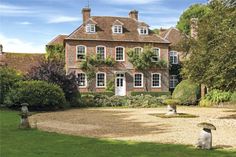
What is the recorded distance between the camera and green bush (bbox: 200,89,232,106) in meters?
33.4

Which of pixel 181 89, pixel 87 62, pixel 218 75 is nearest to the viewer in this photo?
pixel 218 75

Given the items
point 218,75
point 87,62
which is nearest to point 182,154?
point 218,75

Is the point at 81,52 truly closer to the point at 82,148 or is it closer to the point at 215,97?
the point at 215,97

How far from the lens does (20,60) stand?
1991 inches

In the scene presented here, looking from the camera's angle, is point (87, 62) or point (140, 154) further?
point (87, 62)

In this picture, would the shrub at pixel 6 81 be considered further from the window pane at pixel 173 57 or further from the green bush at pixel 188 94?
the window pane at pixel 173 57

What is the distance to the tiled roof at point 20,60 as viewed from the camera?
49625 millimetres

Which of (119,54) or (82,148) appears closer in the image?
(82,148)

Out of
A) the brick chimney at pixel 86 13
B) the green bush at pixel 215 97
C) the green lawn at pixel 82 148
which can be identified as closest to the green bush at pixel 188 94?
the green bush at pixel 215 97

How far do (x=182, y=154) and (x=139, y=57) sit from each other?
3542 cm

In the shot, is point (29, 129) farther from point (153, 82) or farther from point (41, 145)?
point (153, 82)

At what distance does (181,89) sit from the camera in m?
37.3

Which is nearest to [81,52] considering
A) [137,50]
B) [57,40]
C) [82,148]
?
[137,50]

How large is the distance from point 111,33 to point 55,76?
53.9ft
